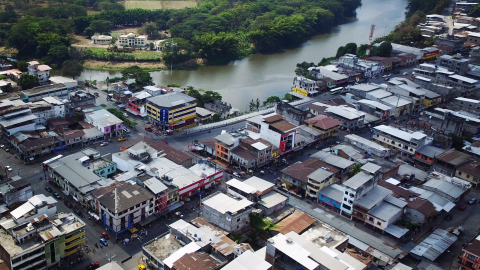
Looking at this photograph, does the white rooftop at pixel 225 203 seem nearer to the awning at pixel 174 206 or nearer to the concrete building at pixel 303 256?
the awning at pixel 174 206

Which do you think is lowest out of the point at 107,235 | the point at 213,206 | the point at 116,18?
the point at 107,235

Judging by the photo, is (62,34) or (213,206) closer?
(213,206)

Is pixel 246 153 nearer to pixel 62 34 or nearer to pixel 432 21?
pixel 62 34

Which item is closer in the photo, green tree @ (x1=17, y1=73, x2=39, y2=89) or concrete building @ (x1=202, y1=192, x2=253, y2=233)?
concrete building @ (x1=202, y1=192, x2=253, y2=233)

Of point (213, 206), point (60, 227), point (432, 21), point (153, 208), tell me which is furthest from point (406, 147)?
point (432, 21)

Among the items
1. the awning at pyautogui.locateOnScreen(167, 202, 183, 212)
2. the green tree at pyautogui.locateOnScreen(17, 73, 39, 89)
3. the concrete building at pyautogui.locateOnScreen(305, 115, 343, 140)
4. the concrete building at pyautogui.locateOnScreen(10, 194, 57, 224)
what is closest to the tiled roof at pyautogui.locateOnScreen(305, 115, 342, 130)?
the concrete building at pyautogui.locateOnScreen(305, 115, 343, 140)

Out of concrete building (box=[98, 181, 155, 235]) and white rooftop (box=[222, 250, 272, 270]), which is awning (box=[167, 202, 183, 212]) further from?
white rooftop (box=[222, 250, 272, 270])

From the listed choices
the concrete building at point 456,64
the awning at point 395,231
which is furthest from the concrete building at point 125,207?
the concrete building at point 456,64

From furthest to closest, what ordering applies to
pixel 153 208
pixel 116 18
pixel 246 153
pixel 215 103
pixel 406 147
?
pixel 116 18 → pixel 215 103 → pixel 406 147 → pixel 246 153 → pixel 153 208
